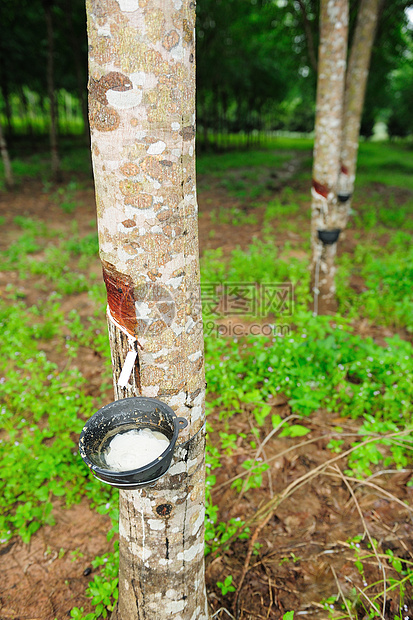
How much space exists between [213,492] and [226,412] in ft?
2.34

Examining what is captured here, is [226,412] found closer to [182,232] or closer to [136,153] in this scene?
[182,232]

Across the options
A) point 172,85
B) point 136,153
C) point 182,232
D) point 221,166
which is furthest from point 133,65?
point 221,166

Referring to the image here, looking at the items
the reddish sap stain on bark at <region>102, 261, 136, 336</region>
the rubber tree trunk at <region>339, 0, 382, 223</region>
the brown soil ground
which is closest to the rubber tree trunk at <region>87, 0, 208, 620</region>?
the reddish sap stain on bark at <region>102, 261, 136, 336</region>

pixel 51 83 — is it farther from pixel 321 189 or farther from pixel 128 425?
pixel 128 425

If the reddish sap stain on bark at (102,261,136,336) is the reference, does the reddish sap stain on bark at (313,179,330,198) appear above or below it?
above

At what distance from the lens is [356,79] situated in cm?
573

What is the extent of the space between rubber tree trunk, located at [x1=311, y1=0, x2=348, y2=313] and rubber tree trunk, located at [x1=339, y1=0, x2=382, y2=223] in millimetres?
1862

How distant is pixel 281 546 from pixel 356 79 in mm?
6515

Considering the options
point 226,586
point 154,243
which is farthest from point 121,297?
point 226,586

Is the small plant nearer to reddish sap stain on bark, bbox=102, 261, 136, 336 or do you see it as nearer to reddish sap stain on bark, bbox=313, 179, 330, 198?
reddish sap stain on bark, bbox=102, 261, 136, 336

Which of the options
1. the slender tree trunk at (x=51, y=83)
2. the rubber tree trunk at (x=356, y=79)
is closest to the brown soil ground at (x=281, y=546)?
the rubber tree trunk at (x=356, y=79)

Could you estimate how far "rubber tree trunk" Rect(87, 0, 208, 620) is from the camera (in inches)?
40.2

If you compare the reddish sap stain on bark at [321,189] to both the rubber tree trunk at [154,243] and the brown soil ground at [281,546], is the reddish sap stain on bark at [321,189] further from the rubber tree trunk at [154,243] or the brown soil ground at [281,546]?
the rubber tree trunk at [154,243]

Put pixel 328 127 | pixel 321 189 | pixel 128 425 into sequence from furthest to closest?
1. pixel 321 189
2. pixel 328 127
3. pixel 128 425
